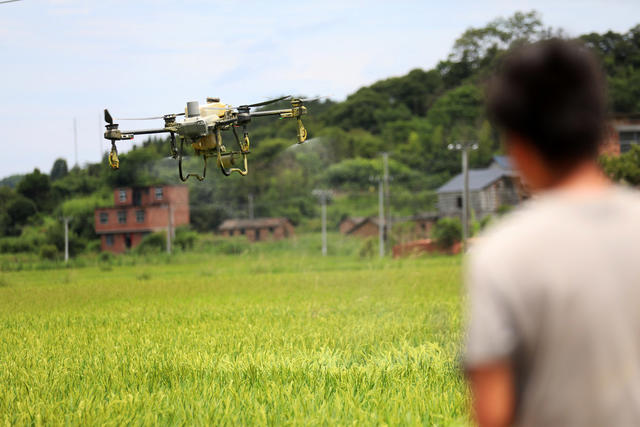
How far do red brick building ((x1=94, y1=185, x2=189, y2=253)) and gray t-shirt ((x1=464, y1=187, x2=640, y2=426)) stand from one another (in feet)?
107

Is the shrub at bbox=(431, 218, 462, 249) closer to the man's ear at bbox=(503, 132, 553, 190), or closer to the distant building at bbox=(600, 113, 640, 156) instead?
the distant building at bbox=(600, 113, 640, 156)

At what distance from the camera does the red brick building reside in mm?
35219

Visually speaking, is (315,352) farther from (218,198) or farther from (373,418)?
(218,198)

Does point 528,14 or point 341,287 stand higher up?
point 528,14

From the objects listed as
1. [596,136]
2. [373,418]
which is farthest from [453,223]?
[596,136]

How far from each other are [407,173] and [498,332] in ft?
186

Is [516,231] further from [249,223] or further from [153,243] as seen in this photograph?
[249,223]

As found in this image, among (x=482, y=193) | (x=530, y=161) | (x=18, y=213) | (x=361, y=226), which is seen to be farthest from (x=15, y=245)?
(x=482, y=193)

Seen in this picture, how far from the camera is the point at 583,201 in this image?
1.68 metres

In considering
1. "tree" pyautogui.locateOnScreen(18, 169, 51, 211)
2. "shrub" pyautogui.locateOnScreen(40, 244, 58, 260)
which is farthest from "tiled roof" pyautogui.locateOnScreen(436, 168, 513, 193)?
"shrub" pyautogui.locateOnScreen(40, 244, 58, 260)

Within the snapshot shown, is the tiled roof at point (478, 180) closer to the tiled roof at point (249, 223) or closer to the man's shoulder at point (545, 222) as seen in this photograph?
the tiled roof at point (249, 223)

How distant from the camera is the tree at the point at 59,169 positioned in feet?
125

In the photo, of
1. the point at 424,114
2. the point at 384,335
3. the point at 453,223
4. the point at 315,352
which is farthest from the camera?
the point at 424,114

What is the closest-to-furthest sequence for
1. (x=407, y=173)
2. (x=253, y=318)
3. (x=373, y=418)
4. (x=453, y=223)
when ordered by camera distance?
(x=373, y=418) < (x=253, y=318) < (x=453, y=223) < (x=407, y=173)
